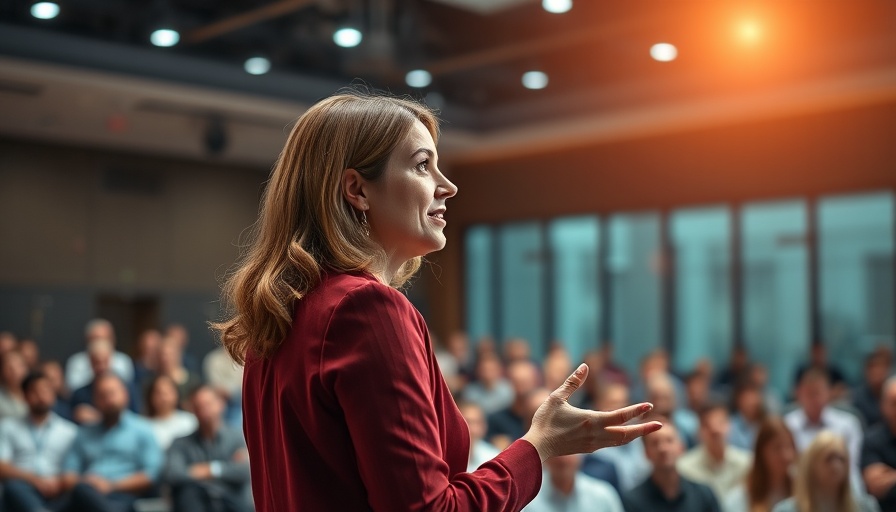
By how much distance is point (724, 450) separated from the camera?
561 centimetres

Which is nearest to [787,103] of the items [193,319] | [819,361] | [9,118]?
[819,361]

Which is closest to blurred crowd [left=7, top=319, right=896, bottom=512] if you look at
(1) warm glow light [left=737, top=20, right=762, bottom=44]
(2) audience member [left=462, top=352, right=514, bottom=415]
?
(2) audience member [left=462, top=352, right=514, bottom=415]

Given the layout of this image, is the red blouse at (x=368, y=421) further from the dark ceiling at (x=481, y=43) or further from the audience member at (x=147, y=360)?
the audience member at (x=147, y=360)

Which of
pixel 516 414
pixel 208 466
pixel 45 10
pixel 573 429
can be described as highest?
pixel 45 10

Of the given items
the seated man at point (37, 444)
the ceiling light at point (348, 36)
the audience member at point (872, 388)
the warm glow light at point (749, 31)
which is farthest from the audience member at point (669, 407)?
the seated man at point (37, 444)

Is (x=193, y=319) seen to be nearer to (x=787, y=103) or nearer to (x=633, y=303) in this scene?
(x=633, y=303)

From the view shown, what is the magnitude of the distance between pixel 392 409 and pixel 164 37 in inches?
293

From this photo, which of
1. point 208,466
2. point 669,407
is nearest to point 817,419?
point 669,407

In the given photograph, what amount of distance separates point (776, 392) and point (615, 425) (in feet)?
30.1

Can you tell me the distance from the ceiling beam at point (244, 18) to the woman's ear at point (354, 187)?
5949mm

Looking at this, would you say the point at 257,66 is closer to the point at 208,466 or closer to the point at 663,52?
the point at 663,52

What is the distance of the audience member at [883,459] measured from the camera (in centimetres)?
488

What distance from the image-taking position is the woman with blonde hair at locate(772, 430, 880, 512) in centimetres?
442

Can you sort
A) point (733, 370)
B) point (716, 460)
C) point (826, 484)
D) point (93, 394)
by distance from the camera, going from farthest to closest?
point (733, 370) → point (93, 394) → point (716, 460) → point (826, 484)
